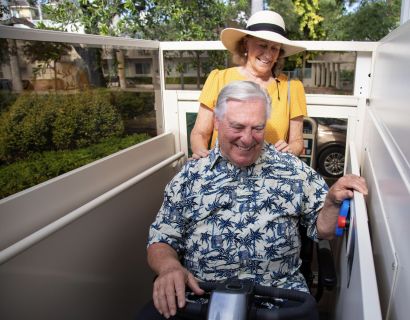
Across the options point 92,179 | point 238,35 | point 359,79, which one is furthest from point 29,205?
point 359,79

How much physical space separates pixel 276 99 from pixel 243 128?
0.67m

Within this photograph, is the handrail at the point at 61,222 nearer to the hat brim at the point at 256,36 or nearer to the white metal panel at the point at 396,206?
the hat brim at the point at 256,36

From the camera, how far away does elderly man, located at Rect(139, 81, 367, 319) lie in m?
1.59

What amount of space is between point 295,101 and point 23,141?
4.90 feet

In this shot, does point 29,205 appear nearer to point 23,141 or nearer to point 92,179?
point 92,179

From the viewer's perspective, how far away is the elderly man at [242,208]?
5.22 feet

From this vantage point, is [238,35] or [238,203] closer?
[238,203]

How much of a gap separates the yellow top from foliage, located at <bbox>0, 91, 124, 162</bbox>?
622mm

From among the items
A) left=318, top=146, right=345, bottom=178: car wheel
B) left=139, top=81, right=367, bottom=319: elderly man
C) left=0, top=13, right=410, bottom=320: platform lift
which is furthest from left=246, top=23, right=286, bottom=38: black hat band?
left=318, top=146, right=345, bottom=178: car wheel

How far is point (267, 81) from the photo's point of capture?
2203 millimetres

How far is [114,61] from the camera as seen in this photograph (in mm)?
2340

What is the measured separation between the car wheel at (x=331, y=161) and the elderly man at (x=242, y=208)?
2.59m

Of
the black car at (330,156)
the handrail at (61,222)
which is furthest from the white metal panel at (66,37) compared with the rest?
the black car at (330,156)

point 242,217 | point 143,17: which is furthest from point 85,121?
Result: point 143,17
